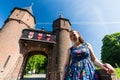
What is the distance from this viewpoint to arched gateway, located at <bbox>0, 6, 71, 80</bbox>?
18.1m

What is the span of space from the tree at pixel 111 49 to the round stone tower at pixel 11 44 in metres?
20.9

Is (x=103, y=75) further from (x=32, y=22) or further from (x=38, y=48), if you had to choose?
(x=32, y=22)

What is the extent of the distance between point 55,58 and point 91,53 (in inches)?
699

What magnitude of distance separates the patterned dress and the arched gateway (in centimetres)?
1602

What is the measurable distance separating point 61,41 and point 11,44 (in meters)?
7.54

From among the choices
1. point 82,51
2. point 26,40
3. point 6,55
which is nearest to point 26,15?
point 26,40

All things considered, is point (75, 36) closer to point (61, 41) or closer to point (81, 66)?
point (81, 66)

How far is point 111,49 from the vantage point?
107ft

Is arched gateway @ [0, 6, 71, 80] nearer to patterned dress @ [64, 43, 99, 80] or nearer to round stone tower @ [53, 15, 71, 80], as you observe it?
round stone tower @ [53, 15, 71, 80]

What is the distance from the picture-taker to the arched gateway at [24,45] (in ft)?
59.5

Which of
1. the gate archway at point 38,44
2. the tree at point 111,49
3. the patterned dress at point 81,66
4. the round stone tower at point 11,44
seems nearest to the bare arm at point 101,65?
the patterned dress at point 81,66

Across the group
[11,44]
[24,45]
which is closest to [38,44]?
[24,45]

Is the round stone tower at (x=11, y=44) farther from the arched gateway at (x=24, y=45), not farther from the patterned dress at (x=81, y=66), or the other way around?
the patterned dress at (x=81, y=66)

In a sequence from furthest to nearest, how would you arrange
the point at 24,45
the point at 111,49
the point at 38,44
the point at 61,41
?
the point at 111,49
the point at 61,41
the point at 38,44
the point at 24,45
